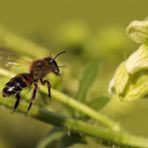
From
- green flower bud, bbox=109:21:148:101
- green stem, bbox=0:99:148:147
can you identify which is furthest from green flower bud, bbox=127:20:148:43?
green stem, bbox=0:99:148:147

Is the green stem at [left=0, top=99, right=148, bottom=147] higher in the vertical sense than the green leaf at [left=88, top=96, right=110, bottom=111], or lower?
lower

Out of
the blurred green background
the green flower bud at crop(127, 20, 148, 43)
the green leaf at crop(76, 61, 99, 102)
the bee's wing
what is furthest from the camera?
the blurred green background

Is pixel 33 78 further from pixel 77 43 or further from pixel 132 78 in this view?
pixel 77 43

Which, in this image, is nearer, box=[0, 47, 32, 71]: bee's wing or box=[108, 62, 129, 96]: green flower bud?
box=[108, 62, 129, 96]: green flower bud

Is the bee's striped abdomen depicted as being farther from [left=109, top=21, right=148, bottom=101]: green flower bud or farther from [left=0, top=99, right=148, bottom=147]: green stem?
[left=109, top=21, right=148, bottom=101]: green flower bud

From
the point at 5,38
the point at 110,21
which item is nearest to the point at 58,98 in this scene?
the point at 5,38

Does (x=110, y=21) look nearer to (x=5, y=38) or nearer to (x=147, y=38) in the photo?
(x=5, y=38)

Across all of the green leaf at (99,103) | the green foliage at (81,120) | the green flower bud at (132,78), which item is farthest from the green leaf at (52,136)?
the green flower bud at (132,78)
